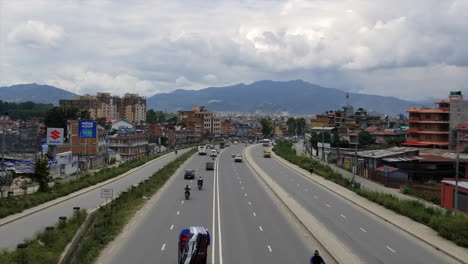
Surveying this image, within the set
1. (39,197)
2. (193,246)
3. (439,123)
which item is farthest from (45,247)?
(439,123)

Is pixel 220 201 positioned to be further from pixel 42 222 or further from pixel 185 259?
pixel 185 259

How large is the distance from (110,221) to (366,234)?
14156 mm

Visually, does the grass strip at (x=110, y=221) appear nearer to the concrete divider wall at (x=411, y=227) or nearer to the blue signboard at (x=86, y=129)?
the concrete divider wall at (x=411, y=227)

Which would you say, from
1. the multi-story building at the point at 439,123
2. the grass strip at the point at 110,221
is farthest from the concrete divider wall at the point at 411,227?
the multi-story building at the point at 439,123

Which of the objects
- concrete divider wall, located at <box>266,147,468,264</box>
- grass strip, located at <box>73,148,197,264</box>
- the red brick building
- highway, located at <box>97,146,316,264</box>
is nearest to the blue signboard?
grass strip, located at <box>73,148,197,264</box>

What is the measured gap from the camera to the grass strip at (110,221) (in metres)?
22.4

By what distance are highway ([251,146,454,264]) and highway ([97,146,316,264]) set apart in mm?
2440

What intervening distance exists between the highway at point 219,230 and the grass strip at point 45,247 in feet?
6.54

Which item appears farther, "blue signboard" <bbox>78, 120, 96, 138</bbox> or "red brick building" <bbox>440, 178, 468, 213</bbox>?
"blue signboard" <bbox>78, 120, 96, 138</bbox>

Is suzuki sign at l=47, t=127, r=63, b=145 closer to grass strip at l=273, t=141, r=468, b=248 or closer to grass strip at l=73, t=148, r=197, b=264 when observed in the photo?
grass strip at l=73, t=148, r=197, b=264

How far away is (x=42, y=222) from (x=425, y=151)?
Result: 2780 inches

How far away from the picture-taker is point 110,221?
30.0 metres

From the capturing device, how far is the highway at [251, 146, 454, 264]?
23.0 metres

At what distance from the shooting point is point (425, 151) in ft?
286
